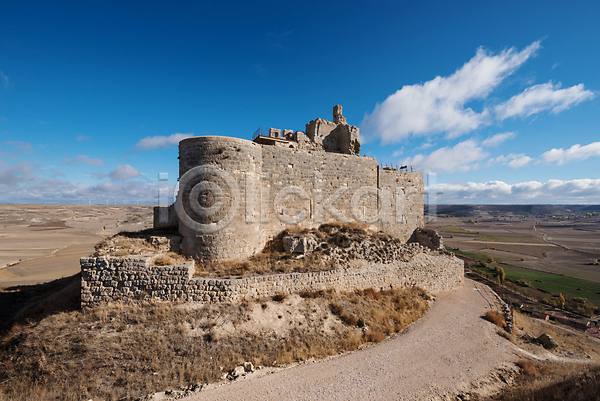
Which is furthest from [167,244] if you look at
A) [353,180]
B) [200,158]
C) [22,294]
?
[353,180]

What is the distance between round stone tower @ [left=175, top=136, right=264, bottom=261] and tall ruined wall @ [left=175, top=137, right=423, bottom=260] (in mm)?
43

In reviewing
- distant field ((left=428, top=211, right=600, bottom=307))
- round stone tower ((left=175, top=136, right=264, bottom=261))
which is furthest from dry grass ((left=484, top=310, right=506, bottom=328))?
distant field ((left=428, top=211, right=600, bottom=307))

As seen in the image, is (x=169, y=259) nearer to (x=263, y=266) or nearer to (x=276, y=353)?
(x=263, y=266)

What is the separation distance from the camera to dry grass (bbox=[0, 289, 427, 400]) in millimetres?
6598

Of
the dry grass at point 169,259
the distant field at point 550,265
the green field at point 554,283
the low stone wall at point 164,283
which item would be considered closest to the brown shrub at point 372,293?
the low stone wall at point 164,283

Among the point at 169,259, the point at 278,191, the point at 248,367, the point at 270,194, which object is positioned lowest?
the point at 248,367

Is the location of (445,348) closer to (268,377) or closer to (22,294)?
(268,377)

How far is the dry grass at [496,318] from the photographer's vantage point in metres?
→ 12.8

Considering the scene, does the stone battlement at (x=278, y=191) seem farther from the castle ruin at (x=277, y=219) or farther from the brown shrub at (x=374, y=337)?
the brown shrub at (x=374, y=337)

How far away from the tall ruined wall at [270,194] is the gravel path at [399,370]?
582 centimetres

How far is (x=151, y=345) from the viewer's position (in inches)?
300

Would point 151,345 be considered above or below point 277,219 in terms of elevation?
below

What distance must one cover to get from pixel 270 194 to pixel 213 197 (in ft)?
11.8

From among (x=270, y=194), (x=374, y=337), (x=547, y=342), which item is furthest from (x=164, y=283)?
(x=547, y=342)
